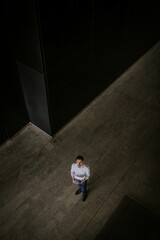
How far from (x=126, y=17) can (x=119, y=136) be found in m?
3.53

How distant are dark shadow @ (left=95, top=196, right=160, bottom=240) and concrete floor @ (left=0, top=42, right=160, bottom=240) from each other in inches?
5.0

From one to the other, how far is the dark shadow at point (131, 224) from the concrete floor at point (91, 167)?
13 centimetres

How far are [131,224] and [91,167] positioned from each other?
1747 millimetres

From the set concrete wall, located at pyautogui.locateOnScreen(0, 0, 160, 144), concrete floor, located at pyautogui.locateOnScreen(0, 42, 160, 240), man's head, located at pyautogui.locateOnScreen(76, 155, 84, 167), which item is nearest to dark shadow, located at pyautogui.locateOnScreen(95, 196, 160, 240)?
concrete floor, located at pyautogui.locateOnScreen(0, 42, 160, 240)

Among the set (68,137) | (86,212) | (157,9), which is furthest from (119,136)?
(157,9)

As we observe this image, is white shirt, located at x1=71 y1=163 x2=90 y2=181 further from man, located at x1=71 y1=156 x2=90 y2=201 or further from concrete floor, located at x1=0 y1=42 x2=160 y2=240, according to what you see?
concrete floor, located at x1=0 y1=42 x2=160 y2=240

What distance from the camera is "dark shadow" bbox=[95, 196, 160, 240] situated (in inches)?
213

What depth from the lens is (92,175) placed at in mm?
6445

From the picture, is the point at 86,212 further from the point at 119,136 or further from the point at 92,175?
the point at 119,136

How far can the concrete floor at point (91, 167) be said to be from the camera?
5641mm

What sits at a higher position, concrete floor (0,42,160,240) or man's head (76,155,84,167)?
man's head (76,155,84,167)

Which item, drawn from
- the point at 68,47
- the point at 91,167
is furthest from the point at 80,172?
the point at 68,47

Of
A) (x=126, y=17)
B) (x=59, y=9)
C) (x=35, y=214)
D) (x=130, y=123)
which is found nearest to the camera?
(x=59, y=9)

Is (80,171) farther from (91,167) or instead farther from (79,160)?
(91,167)
